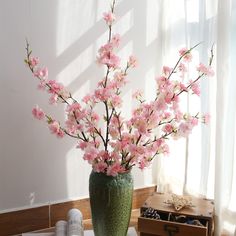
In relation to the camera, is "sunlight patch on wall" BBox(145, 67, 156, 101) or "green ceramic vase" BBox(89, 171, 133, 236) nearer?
"green ceramic vase" BBox(89, 171, 133, 236)

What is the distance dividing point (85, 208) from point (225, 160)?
67 centimetres

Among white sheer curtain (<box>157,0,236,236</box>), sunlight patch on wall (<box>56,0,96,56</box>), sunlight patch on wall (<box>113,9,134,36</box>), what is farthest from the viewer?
sunlight patch on wall (<box>113,9,134,36</box>)

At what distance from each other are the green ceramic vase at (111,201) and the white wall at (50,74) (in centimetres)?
36

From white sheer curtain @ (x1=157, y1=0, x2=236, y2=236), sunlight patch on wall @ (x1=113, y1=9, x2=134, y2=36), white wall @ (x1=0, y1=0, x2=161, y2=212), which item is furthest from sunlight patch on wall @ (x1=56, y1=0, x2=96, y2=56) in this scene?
white sheer curtain @ (x1=157, y1=0, x2=236, y2=236)

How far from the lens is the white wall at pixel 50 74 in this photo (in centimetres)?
140

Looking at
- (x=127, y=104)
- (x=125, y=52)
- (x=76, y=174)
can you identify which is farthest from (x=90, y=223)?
(x=125, y=52)

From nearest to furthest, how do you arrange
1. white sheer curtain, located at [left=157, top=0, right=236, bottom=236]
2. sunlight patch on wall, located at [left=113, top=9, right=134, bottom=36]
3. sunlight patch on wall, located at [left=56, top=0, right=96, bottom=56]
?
white sheer curtain, located at [left=157, top=0, right=236, bottom=236] < sunlight patch on wall, located at [left=56, top=0, right=96, bottom=56] < sunlight patch on wall, located at [left=113, top=9, right=134, bottom=36]

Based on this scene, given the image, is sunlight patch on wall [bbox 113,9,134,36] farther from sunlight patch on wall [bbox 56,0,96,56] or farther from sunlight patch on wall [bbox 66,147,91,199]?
sunlight patch on wall [bbox 66,147,91,199]

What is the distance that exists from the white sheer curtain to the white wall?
0.60 feet

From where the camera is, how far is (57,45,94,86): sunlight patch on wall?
150cm

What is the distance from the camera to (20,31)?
1.40 meters

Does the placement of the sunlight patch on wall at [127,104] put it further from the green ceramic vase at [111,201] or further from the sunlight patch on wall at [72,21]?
the green ceramic vase at [111,201]

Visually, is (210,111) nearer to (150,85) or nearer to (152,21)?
(150,85)

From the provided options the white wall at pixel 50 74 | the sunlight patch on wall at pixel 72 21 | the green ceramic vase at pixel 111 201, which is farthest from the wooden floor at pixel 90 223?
the sunlight patch on wall at pixel 72 21
